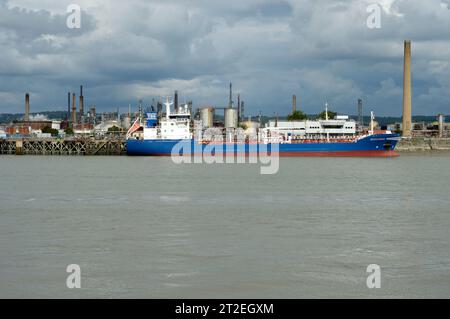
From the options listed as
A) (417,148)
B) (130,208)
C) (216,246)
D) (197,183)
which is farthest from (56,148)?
(216,246)

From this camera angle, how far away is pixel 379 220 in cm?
2169

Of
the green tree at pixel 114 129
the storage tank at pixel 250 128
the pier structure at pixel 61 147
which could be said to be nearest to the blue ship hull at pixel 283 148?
the storage tank at pixel 250 128

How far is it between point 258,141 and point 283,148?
333 cm

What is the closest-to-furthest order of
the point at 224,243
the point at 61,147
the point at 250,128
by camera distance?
the point at 224,243, the point at 61,147, the point at 250,128

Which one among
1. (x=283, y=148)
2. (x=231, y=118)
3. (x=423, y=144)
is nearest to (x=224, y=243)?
(x=283, y=148)

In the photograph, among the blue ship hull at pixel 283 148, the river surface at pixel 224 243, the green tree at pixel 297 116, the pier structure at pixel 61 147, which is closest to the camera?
the river surface at pixel 224 243

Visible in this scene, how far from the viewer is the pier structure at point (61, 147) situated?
9462 centimetres

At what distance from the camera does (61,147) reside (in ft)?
315

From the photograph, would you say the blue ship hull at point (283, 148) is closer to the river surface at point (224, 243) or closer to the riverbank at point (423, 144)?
the riverbank at point (423, 144)

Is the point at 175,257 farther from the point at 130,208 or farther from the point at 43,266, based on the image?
the point at 130,208

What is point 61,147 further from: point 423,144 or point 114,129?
point 423,144

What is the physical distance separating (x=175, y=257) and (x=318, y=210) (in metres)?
9.98

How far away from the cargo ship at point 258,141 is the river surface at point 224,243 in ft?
141

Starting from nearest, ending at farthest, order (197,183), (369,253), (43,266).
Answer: (43,266) → (369,253) → (197,183)
